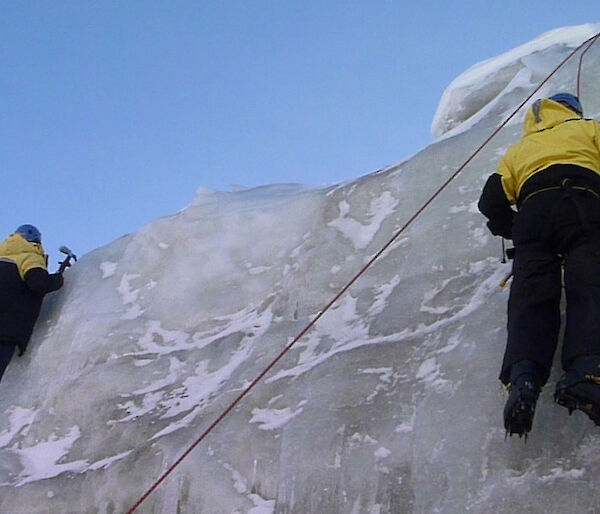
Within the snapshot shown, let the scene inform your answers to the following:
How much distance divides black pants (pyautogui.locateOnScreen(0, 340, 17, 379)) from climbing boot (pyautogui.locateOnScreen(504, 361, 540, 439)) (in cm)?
361

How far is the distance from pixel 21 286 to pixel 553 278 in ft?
12.5

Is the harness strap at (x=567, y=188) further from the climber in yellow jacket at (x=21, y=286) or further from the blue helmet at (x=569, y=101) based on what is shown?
the climber in yellow jacket at (x=21, y=286)

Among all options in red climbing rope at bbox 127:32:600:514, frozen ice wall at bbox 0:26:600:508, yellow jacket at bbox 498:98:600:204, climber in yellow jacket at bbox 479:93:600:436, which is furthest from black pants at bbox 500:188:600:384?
red climbing rope at bbox 127:32:600:514

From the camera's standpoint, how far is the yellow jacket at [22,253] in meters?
5.69

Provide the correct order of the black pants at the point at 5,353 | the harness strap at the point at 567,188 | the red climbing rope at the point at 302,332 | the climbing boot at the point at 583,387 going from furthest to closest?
the black pants at the point at 5,353 < the red climbing rope at the point at 302,332 < the harness strap at the point at 567,188 < the climbing boot at the point at 583,387

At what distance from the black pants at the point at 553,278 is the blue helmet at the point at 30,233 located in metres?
3.85

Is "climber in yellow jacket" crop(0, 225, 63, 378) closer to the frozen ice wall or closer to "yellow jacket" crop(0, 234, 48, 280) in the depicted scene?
"yellow jacket" crop(0, 234, 48, 280)

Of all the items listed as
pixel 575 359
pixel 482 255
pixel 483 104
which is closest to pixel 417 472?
pixel 575 359

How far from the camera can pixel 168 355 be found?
4926 mm

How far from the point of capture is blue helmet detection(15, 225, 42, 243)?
5.96 m

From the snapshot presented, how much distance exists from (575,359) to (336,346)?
5.26ft

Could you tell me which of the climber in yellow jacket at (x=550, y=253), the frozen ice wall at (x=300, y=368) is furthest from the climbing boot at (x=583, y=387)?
the frozen ice wall at (x=300, y=368)

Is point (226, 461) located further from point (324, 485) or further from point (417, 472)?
point (417, 472)

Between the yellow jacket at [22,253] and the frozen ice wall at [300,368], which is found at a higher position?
the yellow jacket at [22,253]
